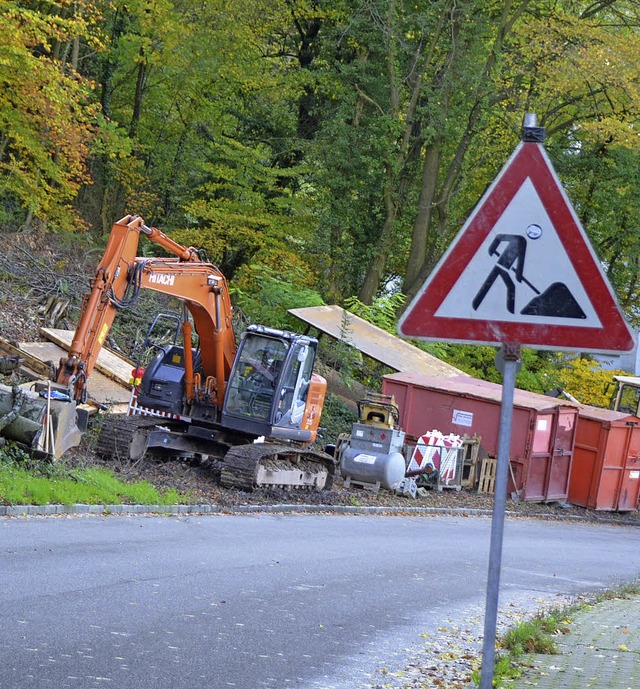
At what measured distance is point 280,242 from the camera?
36438mm

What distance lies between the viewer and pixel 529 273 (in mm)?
4629

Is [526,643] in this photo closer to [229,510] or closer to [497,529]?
[497,529]

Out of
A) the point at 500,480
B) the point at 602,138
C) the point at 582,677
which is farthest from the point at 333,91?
the point at 500,480

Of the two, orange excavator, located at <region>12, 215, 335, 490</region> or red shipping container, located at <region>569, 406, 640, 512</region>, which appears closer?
orange excavator, located at <region>12, 215, 335, 490</region>

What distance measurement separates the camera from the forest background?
3509cm

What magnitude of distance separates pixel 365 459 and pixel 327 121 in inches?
686

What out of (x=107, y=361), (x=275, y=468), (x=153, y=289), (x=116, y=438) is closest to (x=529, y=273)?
(x=153, y=289)

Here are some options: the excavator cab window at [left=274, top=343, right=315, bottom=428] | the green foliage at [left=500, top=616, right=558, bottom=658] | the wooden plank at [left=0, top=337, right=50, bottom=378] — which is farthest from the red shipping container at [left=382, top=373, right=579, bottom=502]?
the green foliage at [left=500, top=616, right=558, bottom=658]

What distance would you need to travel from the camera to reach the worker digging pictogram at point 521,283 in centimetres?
462

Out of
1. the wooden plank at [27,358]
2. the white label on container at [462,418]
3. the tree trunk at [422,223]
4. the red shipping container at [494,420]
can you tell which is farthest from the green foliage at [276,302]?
the wooden plank at [27,358]

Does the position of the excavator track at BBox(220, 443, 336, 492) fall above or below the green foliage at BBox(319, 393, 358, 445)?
below

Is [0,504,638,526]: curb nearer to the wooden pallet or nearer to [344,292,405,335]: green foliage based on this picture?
the wooden pallet

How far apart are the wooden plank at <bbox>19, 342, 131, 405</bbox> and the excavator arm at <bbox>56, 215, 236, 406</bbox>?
2.26 meters

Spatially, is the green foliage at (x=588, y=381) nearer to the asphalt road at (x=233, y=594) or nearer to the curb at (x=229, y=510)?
the curb at (x=229, y=510)
